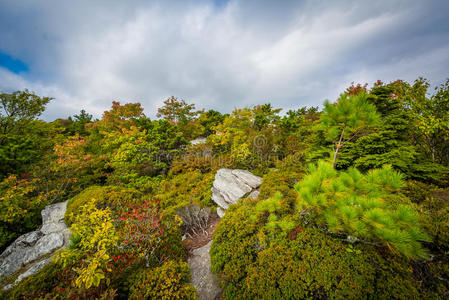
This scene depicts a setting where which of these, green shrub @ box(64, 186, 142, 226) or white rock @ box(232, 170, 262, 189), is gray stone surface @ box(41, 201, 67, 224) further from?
white rock @ box(232, 170, 262, 189)

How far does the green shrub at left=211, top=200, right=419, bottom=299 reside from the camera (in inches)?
70.6

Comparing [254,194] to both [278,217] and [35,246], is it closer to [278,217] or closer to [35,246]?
[278,217]

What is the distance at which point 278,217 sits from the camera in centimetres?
325

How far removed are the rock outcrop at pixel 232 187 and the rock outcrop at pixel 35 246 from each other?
5.17 metres

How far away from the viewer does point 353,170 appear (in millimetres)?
2021

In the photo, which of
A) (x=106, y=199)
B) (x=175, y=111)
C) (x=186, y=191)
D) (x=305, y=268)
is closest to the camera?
(x=305, y=268)

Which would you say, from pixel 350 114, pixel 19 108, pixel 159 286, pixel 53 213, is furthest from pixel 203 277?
pixel 19 108

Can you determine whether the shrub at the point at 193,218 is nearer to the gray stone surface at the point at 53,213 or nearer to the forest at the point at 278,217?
the forest at the point at 278,217

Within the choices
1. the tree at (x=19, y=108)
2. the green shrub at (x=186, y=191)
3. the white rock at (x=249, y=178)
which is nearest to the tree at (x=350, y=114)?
the white rock at (x=249, y=178)

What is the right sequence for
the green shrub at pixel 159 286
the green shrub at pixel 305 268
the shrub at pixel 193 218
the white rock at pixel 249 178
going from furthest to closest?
the white rock at pixel 249 178 → the shrub at pixel 193 218 → the green shrub at pixel 159 286 → the green shrub at pixel 305 268

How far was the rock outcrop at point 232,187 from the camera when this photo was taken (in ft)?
18.7

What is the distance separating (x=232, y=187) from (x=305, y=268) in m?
4.02

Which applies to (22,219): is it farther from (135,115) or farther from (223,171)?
(135,115)

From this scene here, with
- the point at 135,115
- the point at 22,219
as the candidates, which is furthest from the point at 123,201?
the point at 135,115
